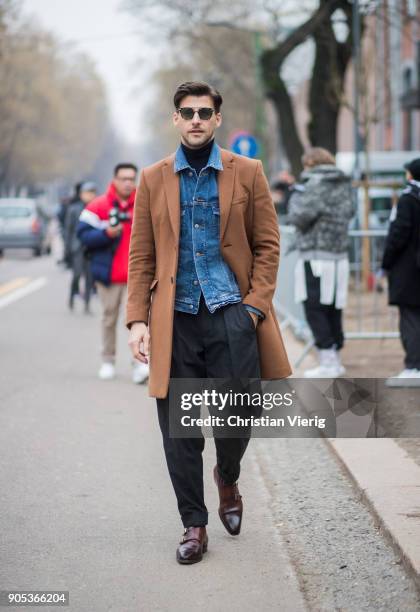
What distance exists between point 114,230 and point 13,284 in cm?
1382

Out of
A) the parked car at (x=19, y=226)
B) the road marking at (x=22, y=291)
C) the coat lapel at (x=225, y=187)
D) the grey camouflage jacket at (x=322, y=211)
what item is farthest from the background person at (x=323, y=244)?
the parked car at (x=19, y=226)

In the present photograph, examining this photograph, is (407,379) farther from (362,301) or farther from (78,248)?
(78,248)

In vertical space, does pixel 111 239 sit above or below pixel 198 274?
below

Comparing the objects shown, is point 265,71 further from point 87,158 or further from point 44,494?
point 87,158

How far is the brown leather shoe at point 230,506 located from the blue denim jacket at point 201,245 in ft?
2.75

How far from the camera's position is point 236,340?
15.6 feet

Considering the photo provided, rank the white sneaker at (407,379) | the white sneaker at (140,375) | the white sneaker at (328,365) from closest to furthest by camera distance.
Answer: the white sneaker at (407,379) → the white sneaker at (328,365) → the white sneaker at (140,375)

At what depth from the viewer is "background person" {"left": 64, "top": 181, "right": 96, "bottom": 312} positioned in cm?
1658

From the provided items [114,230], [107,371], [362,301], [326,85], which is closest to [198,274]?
[114,230]

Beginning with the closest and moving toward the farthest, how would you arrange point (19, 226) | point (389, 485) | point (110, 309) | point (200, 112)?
point (200, 112) → point (389, 485) → point (110, 309) → point (19, 226)

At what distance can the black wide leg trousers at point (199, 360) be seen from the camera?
15.6ft

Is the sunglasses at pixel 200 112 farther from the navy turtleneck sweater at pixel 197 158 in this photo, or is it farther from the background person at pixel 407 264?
the background person at pixel 407 264

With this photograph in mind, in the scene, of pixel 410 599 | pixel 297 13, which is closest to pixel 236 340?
pixel 410 599

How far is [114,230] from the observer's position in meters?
9.93
